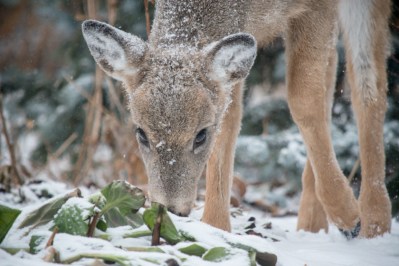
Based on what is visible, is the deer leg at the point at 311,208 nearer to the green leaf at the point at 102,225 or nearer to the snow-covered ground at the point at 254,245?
the snow-covered ground at the point at 254,245

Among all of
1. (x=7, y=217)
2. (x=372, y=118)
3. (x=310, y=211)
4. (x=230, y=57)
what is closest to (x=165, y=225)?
(x=7, y=217)

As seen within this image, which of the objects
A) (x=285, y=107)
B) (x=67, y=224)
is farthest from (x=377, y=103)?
(x=67, y=224)

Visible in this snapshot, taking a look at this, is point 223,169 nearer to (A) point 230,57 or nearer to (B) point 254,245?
(A) point 230,57

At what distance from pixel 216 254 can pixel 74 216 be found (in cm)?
68

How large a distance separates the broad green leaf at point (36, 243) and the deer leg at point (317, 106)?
2.82m

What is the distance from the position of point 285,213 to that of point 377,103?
180cm

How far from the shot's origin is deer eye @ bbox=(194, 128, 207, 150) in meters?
4.03

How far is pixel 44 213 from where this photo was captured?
316 centimetres

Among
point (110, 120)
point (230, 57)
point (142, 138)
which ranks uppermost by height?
point (230, 57)

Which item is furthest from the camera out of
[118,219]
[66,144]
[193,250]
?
[66,144]

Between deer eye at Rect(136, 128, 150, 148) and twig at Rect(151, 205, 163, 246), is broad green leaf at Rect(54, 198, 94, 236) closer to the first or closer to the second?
twig at Rect(151, 205, 163, 246)

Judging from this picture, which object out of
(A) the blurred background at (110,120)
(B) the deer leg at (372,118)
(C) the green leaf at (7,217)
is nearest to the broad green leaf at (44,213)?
(C) the green leaf at (7,217)

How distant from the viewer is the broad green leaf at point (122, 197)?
3174 millimetres

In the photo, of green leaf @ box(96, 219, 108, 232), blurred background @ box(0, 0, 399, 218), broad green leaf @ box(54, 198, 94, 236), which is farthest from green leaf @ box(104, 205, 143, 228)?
blurred background @ box(0, 0, 399, 218)
